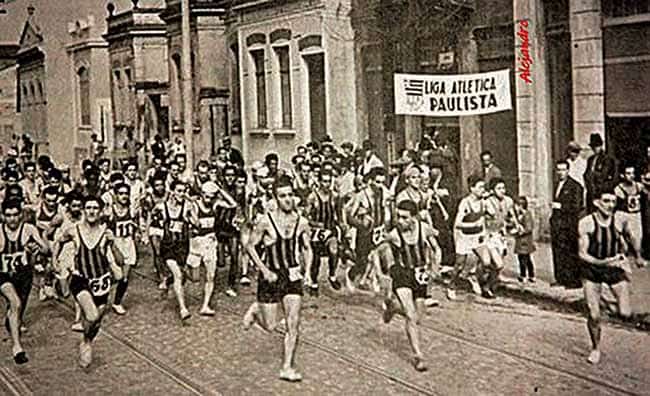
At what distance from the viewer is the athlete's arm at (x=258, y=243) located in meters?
5.66

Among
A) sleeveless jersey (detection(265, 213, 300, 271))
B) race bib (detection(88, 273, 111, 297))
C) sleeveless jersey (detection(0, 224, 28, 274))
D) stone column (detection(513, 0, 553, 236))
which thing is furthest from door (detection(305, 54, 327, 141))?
sleeveless jersey (detection(0, 224, 28, 274))

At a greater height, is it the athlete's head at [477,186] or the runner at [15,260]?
the athlete's head at [477,186]

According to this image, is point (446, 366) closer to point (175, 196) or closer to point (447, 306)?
point (447, 306)

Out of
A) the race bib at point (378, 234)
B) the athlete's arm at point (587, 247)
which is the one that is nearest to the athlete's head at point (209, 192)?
the race bib at point (378, 234)

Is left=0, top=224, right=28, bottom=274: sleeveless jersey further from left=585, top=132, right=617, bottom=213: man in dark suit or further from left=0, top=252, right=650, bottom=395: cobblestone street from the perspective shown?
left=585, top=132, right=617, bottom=213: man in dark suit

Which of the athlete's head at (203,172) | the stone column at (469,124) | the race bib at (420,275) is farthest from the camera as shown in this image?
the athlete's head at (203,172)

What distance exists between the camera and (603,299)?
226 inches

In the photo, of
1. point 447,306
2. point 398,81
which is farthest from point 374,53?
point 447,306

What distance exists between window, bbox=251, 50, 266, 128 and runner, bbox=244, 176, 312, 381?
1.81 metres

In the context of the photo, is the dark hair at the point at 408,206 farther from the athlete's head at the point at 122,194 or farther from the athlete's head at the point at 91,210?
the athlete's head at the point at 122,194

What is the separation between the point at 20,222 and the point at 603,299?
11.1 feet

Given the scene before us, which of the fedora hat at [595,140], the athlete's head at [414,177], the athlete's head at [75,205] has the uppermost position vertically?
the fedora hat at [595,140]

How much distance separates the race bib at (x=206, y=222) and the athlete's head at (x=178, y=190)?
229 millimetres
